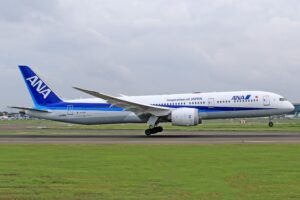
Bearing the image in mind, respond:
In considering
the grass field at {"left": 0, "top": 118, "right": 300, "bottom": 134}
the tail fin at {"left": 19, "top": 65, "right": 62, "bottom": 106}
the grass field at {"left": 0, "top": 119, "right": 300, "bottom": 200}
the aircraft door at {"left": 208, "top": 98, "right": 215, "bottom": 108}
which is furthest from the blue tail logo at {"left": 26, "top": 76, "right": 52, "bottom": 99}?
the grass field at {"left": 0, "top": 119, "right": 300, "bottom": 200}

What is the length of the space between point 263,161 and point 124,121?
25376 millimetres

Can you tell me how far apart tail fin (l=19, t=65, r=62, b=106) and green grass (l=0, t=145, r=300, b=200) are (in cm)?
2505

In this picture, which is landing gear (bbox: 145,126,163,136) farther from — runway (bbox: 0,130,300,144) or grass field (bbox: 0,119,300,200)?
grass field (bbox: 0,119,300,200)

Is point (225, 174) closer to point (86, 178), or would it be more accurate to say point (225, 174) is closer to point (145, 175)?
point (145, 175)

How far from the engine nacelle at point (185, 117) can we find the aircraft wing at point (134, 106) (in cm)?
133

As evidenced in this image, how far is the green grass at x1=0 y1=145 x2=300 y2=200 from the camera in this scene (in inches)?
436

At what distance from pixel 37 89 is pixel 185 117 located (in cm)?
1560

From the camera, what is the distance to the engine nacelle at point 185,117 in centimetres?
3741

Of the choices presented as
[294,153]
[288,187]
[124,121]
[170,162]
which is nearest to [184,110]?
[124,121]

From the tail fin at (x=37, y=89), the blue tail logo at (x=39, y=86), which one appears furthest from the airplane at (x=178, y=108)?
the blue tail logo at (x=39, y=86)

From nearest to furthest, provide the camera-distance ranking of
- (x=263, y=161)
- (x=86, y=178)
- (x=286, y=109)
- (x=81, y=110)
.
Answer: (x=86, y=178) → (x=263, y=161) → (x=286, y=109) → (x=81, y=110)

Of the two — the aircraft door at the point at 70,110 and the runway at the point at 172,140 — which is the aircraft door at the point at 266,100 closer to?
the runway at the point at 172,140

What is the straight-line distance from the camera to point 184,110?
125ft

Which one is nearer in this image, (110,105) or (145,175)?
(145,175)
